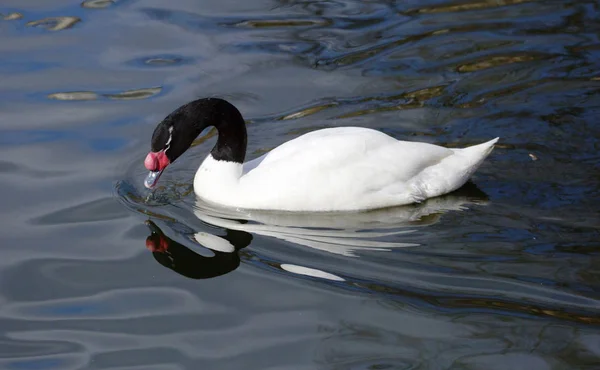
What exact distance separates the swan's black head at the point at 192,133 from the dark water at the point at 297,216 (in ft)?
1.34

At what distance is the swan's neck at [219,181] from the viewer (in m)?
8.02

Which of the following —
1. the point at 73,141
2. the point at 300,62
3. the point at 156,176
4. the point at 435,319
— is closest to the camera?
the point at 435,319

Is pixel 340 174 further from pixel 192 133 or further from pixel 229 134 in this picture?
pixel 192 133

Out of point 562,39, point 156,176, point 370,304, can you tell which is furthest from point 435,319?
point 562,39

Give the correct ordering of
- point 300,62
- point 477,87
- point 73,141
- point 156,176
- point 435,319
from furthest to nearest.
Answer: point 300,62, point 477,87, point 73,141, point 156,176, point 435,319

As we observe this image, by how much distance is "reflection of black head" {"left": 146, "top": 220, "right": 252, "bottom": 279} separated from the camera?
7180mm

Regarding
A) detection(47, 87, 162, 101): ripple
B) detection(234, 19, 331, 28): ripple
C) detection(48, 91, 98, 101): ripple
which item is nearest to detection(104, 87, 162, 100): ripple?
detection(47, 87, 162, 101): ripple

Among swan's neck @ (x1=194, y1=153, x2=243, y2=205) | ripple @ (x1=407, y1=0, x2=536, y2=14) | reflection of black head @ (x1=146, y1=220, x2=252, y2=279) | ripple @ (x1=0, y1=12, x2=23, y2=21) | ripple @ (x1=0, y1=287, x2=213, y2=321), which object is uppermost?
ripple @ (x1=407, y1=0, x2=536, y2=14)

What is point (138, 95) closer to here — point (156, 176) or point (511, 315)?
point (156, 176)

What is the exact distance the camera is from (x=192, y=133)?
26.3ft

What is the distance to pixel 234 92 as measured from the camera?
10258 mm

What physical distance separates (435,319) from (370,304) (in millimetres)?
425

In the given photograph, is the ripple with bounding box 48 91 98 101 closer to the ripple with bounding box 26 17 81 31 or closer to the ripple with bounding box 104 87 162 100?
the ripple with bounding box 104 87 162 100

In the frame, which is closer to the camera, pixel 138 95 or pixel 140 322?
pixel 140 322
